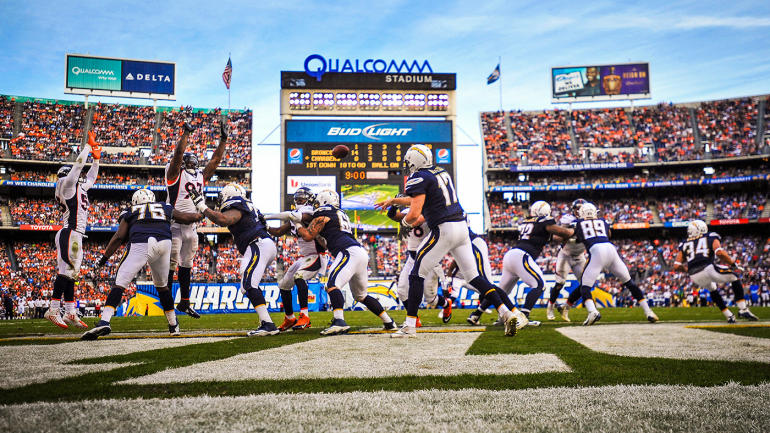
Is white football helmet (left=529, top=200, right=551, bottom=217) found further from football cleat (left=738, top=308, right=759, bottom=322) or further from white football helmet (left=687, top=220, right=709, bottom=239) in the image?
football cleat (left=738, top=308, right=759, bottom=322)

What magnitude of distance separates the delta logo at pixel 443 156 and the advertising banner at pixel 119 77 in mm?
22154

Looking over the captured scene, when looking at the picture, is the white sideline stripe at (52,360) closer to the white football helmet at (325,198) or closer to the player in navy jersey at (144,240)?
the player in navy jersey at (144,240)

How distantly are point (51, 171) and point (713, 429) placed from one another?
45.2m

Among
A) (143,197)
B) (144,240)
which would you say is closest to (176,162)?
(143,197)

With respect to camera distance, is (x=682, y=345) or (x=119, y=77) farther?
(x=119, y=77)

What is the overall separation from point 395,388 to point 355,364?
3.99 ft

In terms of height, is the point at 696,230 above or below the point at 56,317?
above

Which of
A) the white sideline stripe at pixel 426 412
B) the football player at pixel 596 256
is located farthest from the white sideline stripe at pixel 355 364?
the football player at pixel 596 256

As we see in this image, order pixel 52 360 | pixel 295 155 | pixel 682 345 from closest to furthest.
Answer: pixel 52 360 → pixel 682 345 → pixel 295 155

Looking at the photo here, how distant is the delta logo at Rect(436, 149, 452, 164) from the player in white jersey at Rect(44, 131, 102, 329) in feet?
82.7

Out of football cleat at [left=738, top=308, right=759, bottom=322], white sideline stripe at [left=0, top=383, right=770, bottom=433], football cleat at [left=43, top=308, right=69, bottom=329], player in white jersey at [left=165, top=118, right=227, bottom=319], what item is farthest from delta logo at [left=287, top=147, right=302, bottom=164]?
white sideline stripe at [left=0, top=383, right=770, bottom=433]

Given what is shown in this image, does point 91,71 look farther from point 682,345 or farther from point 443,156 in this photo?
point 682,345

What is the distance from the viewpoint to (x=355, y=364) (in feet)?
14.8

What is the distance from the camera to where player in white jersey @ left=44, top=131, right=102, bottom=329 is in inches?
373
